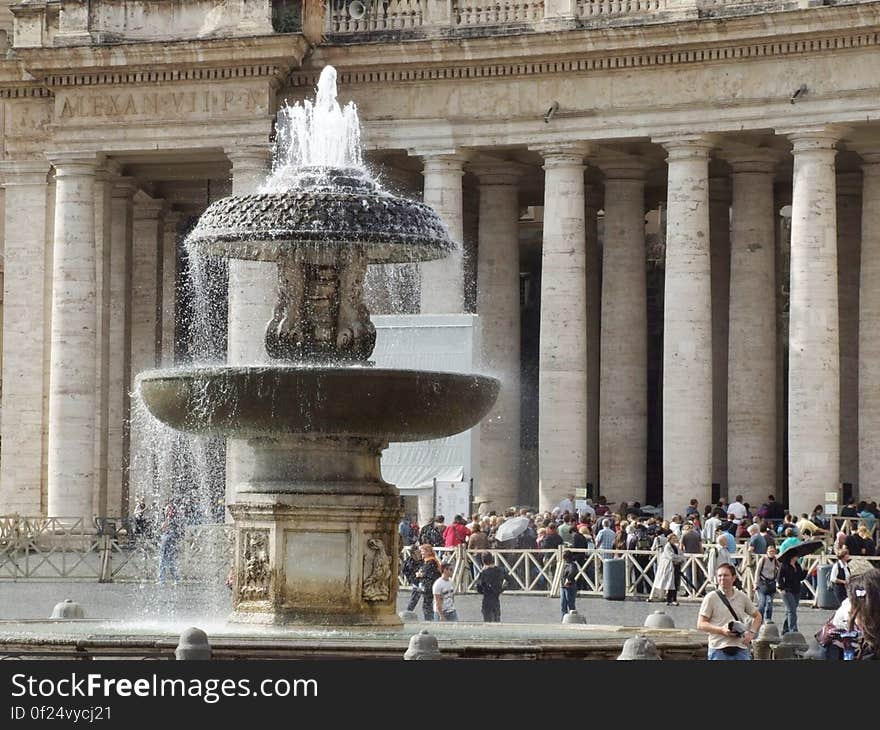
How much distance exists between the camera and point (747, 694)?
15039 mm

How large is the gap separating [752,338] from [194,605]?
59.6 ft

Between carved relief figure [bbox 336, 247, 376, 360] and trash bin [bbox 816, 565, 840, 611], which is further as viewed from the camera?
trash bin [bbox 816, 565, 840, 611]

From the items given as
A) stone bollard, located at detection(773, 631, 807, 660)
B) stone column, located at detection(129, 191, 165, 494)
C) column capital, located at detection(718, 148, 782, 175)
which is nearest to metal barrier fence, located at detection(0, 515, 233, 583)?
stone column, located at detection(129, 191, 165, 494)

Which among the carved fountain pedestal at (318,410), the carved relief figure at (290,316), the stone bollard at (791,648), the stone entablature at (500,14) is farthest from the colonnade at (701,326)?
the stone bollard at (791,648)

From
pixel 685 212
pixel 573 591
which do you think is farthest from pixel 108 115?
pixel 573 591

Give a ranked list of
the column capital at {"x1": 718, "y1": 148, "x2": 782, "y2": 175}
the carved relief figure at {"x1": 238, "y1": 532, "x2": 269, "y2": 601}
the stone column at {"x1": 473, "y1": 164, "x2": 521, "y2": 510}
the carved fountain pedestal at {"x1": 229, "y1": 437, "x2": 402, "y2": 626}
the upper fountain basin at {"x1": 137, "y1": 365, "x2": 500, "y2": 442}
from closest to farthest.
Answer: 1. the upper fountain basin at {"x1": 137, "y1": 365, "x2": 500, "y2": 442}
2. the carved fountain pedestal at {"x1": 229, "y1": 437, "x2": 402, "y2": 626}
3. the carved relief figure at {"x1": 238, "y1": 532, "x2": 269, "y2": 601}
4. the column capital at {"x1": 718, "y1": 148, "x2": 782, "y2": 175}
5. the stone column at {"x1": 473, "y1": 164, "x2": 521, "y2": 510}

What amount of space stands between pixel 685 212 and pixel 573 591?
14.9 m

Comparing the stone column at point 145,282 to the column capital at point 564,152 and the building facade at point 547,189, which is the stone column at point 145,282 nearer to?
the building facade at point 547,189

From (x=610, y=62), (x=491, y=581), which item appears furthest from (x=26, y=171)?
(x=491, y=581)

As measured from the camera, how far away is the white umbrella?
41.9m

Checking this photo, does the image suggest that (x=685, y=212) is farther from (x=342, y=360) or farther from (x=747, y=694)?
(x=747, y=694)

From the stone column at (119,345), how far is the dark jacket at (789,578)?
26.0 meters

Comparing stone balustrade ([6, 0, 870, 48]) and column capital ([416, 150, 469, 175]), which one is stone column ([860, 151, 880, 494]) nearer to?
stone balustrade ([6, 0, 870, 48])

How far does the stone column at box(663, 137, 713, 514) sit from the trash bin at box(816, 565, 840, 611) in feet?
31.5
